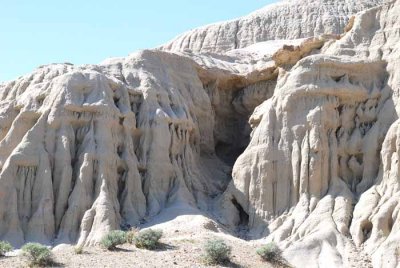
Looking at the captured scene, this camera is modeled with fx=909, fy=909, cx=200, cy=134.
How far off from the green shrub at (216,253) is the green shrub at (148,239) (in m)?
1.94

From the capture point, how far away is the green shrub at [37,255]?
30.1m

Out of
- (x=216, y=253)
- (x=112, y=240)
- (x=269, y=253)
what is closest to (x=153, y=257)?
(x=112, y=240)

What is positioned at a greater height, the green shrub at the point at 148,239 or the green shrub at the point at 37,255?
the green shrub at the point at 148,239

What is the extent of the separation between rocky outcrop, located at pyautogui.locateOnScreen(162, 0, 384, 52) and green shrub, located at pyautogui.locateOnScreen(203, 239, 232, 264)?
36082 millimetres

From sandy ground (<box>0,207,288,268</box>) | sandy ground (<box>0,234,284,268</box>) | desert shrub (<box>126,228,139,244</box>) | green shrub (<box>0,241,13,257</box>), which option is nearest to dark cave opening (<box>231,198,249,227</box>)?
sandy ground (<box>0,207,288,268</box>)

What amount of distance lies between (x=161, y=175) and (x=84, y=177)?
3.84 metres

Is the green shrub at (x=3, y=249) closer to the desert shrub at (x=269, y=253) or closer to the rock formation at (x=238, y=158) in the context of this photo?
the rock formation at (x=238, y=158)

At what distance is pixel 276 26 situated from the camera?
68938mm

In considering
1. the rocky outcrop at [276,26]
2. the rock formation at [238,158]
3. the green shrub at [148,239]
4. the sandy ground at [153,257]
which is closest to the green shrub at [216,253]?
the sandy ground at [153,257]

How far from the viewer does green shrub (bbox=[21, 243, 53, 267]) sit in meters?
30.1

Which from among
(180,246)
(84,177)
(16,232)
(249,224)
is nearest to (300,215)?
(249,224)

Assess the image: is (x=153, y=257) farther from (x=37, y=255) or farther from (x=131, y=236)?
(x=37, y=255)

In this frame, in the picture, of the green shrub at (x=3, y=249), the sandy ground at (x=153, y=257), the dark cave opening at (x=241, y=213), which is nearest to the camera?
the sandy ground at (x=153, y=257)

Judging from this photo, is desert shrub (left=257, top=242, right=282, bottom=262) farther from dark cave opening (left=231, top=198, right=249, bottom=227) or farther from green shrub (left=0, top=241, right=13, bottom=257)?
green shrub (left=0, top=241, right=13, bottom=257)
